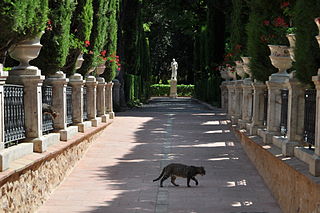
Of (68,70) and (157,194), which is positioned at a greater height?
(68,70)

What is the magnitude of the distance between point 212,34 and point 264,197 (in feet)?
83.4

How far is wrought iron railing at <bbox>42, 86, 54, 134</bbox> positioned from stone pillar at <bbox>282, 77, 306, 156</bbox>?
4.49 m

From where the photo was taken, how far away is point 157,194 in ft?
30.1

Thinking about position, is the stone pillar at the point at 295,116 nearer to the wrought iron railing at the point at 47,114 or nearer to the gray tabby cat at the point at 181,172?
the gray tabby cat at the point at 181,172

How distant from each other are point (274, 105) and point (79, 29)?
555 centimetres

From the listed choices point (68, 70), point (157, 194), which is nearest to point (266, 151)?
point (157, 194)

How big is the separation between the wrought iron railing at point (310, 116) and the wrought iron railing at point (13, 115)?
430cm

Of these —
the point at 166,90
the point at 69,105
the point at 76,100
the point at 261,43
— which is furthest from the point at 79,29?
the point at 166,90

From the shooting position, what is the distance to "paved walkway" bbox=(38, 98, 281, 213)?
27.7 feet

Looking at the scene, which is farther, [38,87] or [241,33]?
[241,33]

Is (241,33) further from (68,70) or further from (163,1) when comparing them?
(163,1)

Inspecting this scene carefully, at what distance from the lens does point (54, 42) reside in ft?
37.8

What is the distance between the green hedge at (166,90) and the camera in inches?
2452

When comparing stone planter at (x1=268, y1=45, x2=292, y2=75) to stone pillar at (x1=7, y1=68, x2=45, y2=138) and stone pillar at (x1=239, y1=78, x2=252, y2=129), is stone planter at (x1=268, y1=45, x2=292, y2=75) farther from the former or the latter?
stone pillar at (x1=7, y1=68, x2=45, y2=138)
